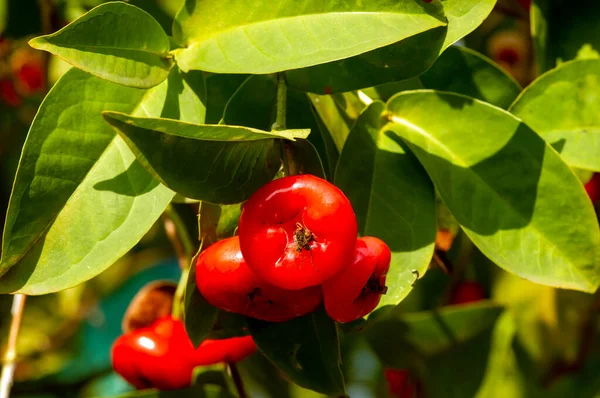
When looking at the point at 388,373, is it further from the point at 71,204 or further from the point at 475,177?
the point at 71,204

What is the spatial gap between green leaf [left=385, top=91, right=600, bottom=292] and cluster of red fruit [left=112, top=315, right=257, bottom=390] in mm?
352

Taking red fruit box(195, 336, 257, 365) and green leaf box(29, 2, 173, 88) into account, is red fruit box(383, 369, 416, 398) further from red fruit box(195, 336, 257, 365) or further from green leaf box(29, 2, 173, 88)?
green leaf box(29, 2, 173, 88)

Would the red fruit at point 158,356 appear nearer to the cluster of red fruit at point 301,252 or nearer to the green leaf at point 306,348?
the green leaf at point 306,348

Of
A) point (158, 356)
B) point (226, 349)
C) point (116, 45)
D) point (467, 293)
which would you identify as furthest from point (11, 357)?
point (467, 293)

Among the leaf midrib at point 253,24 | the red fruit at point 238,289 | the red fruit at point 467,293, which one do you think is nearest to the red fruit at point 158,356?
the red fruit at point 238,289

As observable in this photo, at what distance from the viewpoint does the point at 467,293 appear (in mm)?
1621

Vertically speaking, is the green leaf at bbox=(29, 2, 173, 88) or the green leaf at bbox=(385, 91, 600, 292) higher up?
the green leaf at bbox=(29, 2, 173, 88)

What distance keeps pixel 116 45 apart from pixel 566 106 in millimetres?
544

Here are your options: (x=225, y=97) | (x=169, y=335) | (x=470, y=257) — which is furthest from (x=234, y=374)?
(x=470, y=257)

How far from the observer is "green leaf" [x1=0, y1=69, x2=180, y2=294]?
75 cm

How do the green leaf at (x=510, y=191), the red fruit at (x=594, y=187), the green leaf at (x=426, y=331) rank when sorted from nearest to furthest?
the green leaf at (x=510, y=191) → the red fruit at (x=594, y=187) → the green leaf at (x=426, y=331)

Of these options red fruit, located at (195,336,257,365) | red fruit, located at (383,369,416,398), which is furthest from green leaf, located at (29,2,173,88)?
red fruit, located at (383,369,416,398)

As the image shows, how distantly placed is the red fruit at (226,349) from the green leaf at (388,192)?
253 mm

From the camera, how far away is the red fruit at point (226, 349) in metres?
1.02
